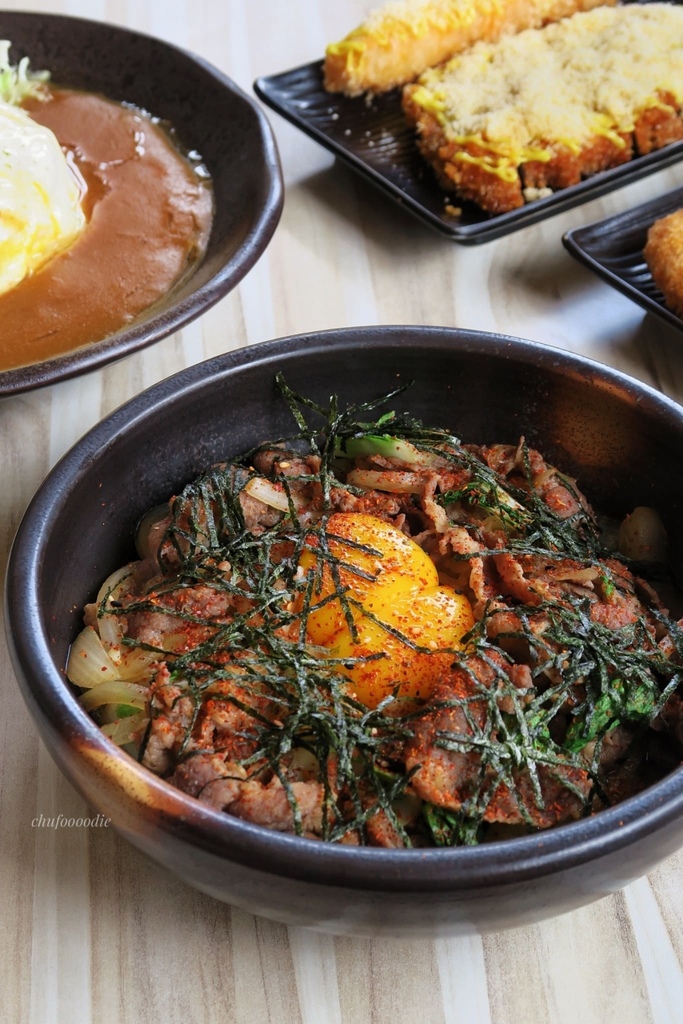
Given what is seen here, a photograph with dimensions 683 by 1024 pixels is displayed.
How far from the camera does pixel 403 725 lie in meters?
1.60

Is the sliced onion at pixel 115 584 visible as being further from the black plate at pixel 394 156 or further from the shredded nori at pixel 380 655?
the black plate at pixel 394 156

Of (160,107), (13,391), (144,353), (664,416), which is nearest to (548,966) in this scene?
(664,416)

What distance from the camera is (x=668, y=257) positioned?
9.14ft

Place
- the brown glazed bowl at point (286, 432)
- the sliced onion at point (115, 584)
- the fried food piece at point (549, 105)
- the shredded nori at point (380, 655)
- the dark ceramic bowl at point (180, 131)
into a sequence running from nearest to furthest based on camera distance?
the brown glazed bowl at point (286, 432) → the shredded nori at point (380, 655) → the sliced onion at point (115, 584) → the dark ceramic bowl at point (180, 131) → the fried food piece at point (549, 105)

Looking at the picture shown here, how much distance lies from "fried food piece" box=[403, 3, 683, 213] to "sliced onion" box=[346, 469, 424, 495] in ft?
4.65

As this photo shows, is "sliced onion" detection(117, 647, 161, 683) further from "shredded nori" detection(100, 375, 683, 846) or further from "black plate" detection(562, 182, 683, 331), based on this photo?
"black plate" detection(562, 182, 683, 331)

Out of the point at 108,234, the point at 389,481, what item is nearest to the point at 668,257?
the point at 389,481

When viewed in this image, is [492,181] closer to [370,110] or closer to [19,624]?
[370,110]

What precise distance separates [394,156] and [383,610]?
207 cm

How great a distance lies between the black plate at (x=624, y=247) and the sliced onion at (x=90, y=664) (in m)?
1.76

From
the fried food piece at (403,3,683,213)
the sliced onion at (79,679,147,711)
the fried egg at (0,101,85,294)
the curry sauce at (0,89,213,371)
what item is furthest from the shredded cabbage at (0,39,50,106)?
the sliced onion at (79,679,147,711)

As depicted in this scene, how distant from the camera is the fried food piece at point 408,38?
3443mm

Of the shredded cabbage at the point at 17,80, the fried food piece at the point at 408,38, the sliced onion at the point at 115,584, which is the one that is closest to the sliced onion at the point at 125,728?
the sliced onion at the point at 115,584

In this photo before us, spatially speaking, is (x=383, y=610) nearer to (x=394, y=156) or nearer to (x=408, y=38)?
(x=394, y=156)
